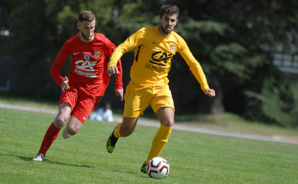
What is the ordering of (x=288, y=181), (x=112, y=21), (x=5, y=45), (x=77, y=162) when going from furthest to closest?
(x=5, y=45), (x=112, y=21), (x=288, y=181), (x=77, y=162)

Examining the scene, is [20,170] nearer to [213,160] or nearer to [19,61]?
[213,160]

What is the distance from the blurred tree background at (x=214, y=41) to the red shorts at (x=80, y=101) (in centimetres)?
1728

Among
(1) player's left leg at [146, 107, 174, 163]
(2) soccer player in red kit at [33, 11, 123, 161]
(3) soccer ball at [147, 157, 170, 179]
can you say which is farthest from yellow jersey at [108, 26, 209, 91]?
(3) soccer ball at [147, 157, 170, 179]

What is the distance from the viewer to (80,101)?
7797 millimetres

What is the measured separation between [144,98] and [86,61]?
1096 mm

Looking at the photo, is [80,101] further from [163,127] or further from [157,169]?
[157,169]

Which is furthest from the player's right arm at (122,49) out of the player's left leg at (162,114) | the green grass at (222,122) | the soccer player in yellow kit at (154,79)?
the green grass at (222,122)

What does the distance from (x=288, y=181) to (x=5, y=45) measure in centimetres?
2302

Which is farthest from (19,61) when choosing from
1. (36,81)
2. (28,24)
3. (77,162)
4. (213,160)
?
(77,162)

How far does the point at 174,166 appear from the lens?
932 cm

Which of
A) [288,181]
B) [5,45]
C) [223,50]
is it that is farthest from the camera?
[5,45]

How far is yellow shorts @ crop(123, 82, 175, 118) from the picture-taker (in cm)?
764

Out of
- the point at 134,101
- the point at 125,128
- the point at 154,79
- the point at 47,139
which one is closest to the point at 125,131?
the point at 125,128

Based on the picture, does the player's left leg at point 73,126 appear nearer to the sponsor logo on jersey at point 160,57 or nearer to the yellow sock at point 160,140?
the yellow sock at point 160,140
